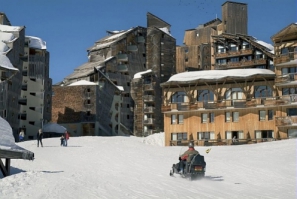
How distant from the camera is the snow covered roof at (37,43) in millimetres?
74438

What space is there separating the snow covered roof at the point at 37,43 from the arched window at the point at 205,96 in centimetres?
2945

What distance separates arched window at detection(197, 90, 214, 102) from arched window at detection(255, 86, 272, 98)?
5402mm

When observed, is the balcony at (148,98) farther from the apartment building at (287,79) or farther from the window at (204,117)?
the apartment building at (287,79)

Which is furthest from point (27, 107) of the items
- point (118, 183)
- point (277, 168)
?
point (118, 183)

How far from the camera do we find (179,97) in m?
58.9

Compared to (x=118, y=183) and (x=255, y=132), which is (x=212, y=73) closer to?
(x=255, y=132)

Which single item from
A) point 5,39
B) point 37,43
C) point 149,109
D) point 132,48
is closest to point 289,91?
point 149,109

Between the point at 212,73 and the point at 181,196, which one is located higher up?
the point at 212,73

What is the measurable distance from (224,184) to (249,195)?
349 cm

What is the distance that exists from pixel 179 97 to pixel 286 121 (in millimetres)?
13895

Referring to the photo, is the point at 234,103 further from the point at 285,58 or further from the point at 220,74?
the point at 285,58

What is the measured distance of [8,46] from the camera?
65062 millimetres

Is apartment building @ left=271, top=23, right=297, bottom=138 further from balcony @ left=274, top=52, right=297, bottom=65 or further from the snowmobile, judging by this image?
the snowmobile

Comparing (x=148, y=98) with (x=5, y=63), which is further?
(x=148, y=98)
